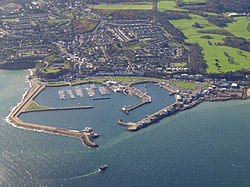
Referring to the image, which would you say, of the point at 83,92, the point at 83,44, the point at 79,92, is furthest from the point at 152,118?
the point at 83,44

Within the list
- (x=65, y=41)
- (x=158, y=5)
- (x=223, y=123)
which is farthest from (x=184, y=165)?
(x=158, y=5)

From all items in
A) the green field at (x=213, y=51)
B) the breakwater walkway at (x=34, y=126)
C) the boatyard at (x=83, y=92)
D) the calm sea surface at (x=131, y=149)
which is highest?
the green field at (x=213, y=51)

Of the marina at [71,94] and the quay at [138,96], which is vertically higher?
the marina at [71,94]

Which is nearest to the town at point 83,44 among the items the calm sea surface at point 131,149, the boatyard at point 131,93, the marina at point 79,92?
the marina at point 79,92

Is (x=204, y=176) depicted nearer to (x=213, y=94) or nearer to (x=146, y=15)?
(x=213, y=94)

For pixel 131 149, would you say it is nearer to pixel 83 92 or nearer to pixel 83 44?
pixel 83 92

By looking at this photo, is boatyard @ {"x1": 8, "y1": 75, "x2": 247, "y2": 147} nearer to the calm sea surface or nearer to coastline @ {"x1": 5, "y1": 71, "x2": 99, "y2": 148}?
coastline @ {"x1": 5, "y1": 71, "x2": 99, "y2": 148}

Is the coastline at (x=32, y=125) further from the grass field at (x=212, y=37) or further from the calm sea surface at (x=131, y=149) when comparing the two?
the grass field at (x=212, y=37)

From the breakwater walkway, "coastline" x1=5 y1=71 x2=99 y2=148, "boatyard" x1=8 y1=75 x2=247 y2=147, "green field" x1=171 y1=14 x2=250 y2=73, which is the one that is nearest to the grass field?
"green field" x1=171 y1=14 x2=250 y2=73
